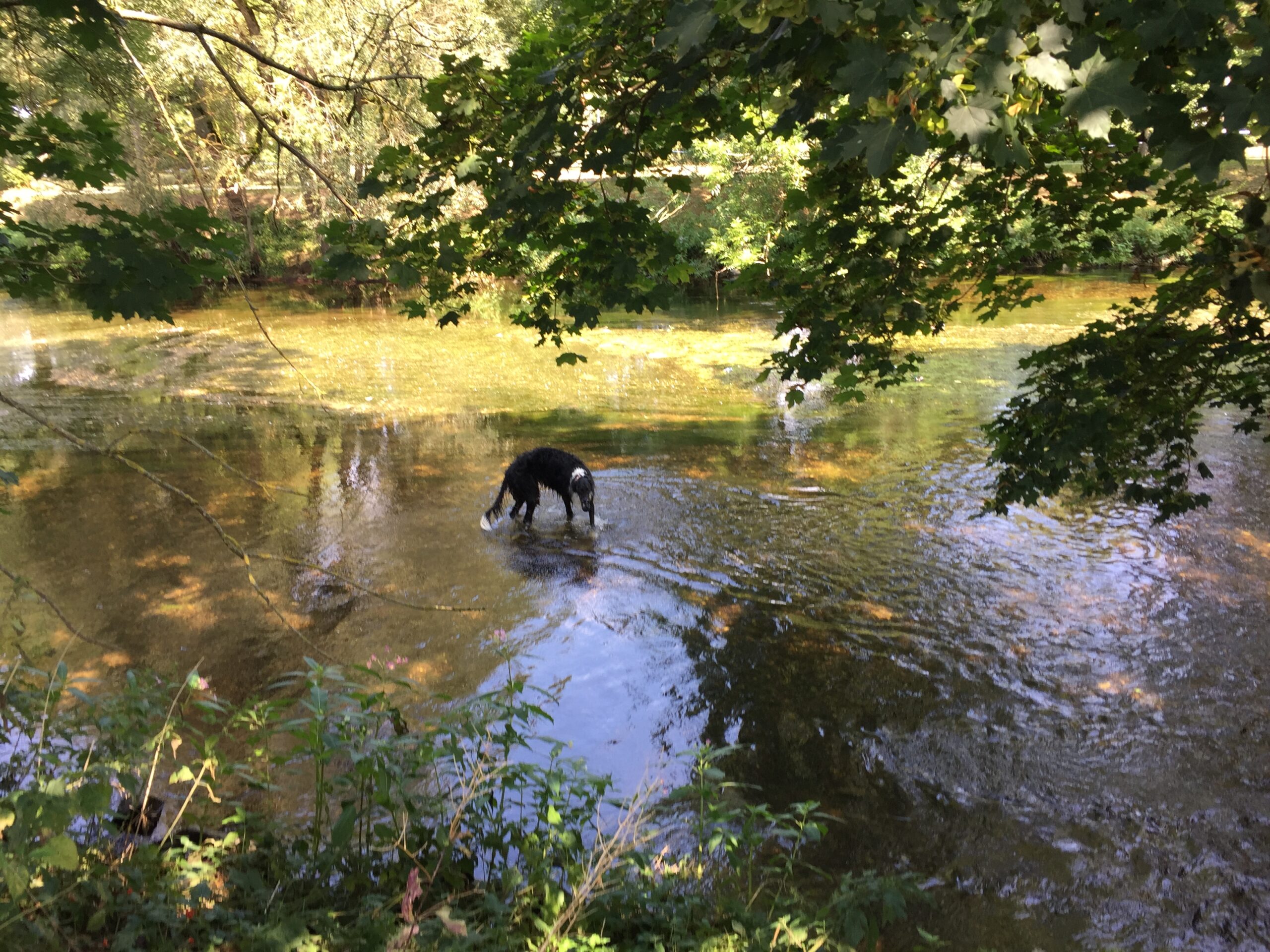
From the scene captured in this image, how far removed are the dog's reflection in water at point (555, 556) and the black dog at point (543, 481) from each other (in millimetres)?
275

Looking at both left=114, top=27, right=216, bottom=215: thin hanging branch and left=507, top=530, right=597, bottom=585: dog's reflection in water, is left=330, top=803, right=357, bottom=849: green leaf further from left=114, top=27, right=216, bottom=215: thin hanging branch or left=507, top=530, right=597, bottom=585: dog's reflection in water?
left=507, top=530, right=597, bottom=585: dog's reflection in water

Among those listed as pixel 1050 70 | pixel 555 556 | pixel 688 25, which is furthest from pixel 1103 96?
pixel 555 556

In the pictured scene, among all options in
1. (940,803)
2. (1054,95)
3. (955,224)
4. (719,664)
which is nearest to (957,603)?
(719,664)

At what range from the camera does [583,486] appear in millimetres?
7809

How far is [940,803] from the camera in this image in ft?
14.1

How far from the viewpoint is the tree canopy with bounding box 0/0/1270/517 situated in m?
2.22

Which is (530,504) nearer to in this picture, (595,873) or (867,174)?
(867,174)

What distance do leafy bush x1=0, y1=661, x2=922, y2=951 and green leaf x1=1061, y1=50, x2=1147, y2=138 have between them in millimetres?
2189

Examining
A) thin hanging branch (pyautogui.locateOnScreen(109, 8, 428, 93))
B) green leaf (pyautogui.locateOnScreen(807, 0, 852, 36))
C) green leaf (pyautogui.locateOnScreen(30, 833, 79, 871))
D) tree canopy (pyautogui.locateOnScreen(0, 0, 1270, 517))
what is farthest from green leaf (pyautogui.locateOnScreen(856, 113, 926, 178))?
green leaf (pyautogui.locateOnScreen(30, 833, 79, 871))

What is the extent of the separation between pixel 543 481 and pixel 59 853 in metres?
6.18

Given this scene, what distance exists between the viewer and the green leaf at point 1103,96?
222cm

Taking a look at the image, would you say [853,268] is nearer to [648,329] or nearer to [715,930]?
[715,930]

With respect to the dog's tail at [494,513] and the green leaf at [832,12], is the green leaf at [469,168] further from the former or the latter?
the dog's tail at [494,513]

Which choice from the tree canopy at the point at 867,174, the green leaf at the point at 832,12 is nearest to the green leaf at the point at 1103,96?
the tree canopy at the point at 867,174
